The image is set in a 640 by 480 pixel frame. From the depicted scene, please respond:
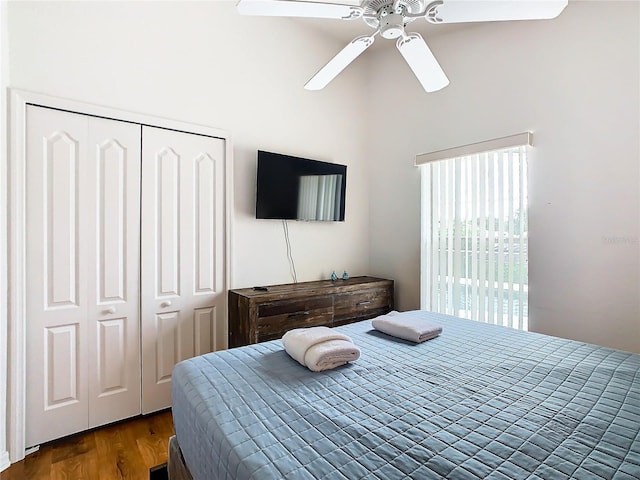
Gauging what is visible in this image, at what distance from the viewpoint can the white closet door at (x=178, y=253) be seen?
7.75ft

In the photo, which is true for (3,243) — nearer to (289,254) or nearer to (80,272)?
(80,272)

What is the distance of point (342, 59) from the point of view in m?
1.82

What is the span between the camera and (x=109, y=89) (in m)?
2.20

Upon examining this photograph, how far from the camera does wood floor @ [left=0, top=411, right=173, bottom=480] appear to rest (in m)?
1.77

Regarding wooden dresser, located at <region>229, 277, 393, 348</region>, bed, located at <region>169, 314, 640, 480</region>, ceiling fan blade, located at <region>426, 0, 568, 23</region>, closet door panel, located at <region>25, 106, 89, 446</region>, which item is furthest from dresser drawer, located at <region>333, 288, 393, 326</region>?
ceiling fan blade, located at <region>426, 0, 568, 23</region>

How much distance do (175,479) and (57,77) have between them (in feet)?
7.92

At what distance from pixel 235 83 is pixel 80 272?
1918 millimetres

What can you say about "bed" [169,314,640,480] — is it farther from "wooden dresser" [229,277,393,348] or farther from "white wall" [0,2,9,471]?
"white wall" [0,2,9,471]

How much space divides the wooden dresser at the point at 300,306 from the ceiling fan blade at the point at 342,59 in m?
1.60

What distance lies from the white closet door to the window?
1.98 m

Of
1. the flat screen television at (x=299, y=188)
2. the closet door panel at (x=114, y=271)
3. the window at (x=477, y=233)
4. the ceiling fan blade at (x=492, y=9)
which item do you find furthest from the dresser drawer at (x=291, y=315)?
the ceiling fan blade at (x=492, y=9)

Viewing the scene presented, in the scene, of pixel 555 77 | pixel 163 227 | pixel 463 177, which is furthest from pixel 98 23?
pixel 555 77

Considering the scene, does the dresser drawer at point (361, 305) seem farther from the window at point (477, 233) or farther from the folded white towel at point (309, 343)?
the folded white towel at point (309, 343)

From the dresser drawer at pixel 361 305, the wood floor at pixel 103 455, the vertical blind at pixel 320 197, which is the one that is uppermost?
the vertical blind at pixel 320 197
